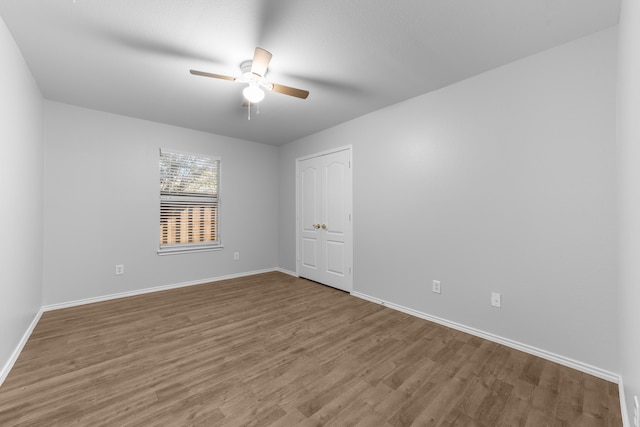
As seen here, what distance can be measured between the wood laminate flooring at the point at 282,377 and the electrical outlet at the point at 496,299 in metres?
0.35

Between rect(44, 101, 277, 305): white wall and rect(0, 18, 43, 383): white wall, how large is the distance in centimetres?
31

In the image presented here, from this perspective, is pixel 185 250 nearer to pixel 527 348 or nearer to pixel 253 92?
pixel 253 92

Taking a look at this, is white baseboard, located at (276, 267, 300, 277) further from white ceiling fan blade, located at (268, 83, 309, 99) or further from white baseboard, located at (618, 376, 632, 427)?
white baseboard, located at (618, 376, 632, 427)

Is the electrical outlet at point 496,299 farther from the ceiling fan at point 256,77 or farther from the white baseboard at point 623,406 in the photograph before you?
the ceiling fan at point 256,77

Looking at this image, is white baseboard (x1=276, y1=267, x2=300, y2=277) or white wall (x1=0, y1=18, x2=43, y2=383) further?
white baseboard (x1=276, y1=267, x2=300, y2=277)

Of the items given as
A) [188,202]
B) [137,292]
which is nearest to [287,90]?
[188,202]

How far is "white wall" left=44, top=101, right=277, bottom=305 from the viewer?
327cm

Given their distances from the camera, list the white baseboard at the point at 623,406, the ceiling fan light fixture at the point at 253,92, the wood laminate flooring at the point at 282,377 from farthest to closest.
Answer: the ceiling fan light fixture at the point at 253,92
the wood laminate flooring at the point at 282,377
the white baseboard at the point at 623,406

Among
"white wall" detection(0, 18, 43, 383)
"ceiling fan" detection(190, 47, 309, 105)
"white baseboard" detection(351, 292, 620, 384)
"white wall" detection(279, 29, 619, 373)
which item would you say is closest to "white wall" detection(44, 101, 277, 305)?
"white wall" detection(0, 18, 43, 383)

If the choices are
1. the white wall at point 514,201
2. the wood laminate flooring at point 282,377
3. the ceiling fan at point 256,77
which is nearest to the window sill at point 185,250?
the wood laminate flooring at point 282,377

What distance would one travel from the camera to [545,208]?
2195mm

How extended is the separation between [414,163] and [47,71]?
3.83 meters

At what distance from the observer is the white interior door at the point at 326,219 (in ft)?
13.1

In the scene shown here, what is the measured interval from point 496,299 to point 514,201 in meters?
0.91
